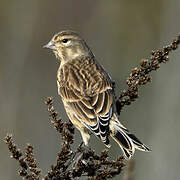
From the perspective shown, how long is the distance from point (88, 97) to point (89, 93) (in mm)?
55

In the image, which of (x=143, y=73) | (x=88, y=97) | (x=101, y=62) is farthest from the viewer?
(x=101, y=62)

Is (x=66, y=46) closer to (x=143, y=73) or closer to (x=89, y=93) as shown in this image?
(x=89, y=93)

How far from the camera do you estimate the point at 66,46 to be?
6.98m

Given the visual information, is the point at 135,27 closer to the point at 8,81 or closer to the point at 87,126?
the point at 8,81

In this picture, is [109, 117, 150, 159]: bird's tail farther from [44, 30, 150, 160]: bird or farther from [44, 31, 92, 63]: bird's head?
[44, 31, 92, 63]: bird's head

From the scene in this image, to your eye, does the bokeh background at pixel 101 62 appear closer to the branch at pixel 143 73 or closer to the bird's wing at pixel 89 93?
the bird's wing at pixel 89 93

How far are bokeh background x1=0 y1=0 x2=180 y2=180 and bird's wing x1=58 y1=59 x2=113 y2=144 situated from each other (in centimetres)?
352

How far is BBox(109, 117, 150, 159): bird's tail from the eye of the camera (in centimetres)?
530

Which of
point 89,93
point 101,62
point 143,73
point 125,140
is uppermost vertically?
point 101,62

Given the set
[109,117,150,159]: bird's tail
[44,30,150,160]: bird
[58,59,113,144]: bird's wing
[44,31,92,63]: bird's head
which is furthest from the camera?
[44,31,92,63]: bird's head

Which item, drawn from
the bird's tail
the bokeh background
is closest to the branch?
the bird's tail

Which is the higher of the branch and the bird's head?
the bird's head

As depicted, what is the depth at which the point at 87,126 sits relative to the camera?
219 inches

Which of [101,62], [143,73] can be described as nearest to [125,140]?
[143,73]
